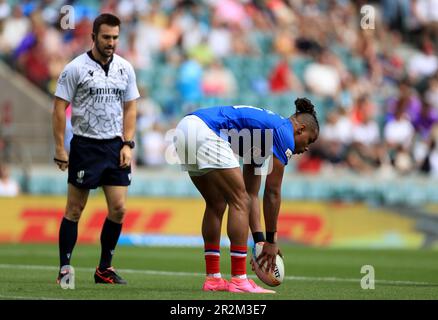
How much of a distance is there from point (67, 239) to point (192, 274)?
2310mm

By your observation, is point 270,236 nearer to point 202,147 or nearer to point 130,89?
point 202,147

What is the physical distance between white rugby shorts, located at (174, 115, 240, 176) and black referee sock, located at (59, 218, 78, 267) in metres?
1.59

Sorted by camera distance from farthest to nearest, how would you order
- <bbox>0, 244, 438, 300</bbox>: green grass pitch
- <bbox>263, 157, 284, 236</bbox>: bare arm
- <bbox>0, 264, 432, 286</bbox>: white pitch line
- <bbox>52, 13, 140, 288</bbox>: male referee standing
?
<bbox>0, 264, 432, 286</bbox>: white pitch line < <bbox>52, 13, 140, 288</bbox>: male referee standing < <bbox>263, 157, 284, 236</bbox>: bare arm < <bbox>0, 244, 438, 300</bbox>: green grass pitch

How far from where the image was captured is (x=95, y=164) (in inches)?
480

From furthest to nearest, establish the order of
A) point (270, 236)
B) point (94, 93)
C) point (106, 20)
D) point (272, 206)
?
point (94, 93) → point (106, 20) → point (270, 236) → point (272, 206)

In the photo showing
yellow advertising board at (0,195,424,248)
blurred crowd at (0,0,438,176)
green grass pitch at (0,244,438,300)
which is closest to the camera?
green grass pitch at (0,244,438,300)

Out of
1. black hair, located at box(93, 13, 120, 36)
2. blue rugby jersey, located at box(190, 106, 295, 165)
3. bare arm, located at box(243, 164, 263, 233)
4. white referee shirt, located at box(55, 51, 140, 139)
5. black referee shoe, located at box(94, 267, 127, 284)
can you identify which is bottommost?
black referee shoe, located at box(94, 267, 127, 284)

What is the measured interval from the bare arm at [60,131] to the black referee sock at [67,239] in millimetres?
610

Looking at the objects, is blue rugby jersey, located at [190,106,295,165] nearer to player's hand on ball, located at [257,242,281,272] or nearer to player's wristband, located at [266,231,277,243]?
player's wristband, located at [266,231,277,243]

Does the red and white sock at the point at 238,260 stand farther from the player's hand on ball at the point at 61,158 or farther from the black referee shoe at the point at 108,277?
the player's hand on ball at the point at 61,158

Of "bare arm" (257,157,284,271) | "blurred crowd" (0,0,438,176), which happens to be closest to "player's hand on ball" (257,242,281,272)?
"bare arm" (257,157,284,271)

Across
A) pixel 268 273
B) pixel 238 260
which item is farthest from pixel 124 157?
pixel 268 273

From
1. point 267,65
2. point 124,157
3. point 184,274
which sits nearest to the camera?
point 124,157

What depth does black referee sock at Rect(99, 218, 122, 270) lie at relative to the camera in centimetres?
1234
